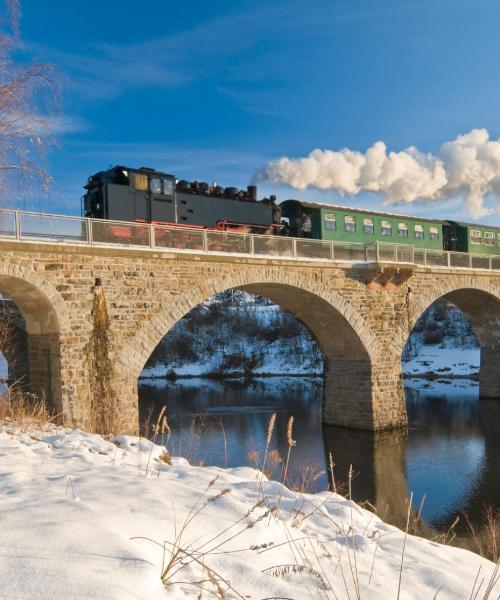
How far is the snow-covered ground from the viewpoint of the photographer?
3406cm

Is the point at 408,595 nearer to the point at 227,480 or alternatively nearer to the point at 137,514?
the point at 137,514

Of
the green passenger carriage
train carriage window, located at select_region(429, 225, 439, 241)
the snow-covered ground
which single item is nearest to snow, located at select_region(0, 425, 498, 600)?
the green passenger carriage

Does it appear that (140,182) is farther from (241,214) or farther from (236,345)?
(236,345)

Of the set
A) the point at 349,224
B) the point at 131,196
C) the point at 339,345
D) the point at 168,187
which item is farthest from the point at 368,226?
the point at 131,196

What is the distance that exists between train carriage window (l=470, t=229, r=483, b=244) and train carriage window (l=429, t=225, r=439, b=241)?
2697 mm

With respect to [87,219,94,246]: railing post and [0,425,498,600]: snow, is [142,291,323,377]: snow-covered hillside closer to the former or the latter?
[87,219,94,246]: railing post

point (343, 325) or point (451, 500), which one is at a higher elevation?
point (343, 325)

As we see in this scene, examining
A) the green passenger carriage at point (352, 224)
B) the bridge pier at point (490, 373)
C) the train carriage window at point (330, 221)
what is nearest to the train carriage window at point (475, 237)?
the green passenger carriage at point (352, 224)

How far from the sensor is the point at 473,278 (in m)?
21.2

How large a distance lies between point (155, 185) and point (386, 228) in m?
10.3

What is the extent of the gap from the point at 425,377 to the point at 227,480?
3204 centimetres

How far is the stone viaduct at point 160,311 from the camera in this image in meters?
11.1

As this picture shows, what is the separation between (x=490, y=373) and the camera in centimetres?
2556

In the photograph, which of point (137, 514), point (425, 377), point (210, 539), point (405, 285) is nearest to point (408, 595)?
point (210, 539)
